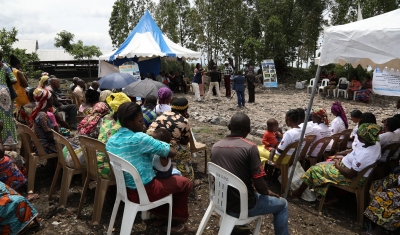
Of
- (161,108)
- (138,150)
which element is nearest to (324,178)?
(138,150)

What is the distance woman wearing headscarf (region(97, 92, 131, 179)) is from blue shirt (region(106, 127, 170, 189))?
1.83ft

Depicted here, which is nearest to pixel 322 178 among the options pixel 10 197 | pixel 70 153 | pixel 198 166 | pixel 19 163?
pixel 198 166

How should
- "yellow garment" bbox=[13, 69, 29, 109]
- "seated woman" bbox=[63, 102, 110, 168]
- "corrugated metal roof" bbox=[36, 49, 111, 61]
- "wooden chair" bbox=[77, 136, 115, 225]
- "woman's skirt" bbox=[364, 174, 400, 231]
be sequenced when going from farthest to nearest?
"corrugated metal roof" bbox=[36, 49, 111, 61] → "yellow garment" bbox=[13, 69, 29, 109] → "seated woman" bbox=[63, 102, 110, 168] → "wooden chair" bbox=[77, 136, 115, 225] → "woman's skirt" bbox=[364, 174, 400, 231]

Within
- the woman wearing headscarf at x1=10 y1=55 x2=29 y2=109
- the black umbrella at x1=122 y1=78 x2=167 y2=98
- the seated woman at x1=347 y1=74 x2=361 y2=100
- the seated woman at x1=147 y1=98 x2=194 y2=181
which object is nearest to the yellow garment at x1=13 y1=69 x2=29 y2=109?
the woman wearing headscarf at x1=10 y1=55 x2=29 y2=109

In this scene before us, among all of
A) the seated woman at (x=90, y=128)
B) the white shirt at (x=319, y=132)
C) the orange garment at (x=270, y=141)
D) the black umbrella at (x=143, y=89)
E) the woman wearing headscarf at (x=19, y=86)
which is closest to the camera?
the seated woman at (x=90, y=128)

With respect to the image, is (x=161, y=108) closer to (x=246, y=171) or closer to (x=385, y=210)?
(x=246, y=171)

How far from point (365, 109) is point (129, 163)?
11.8 metres

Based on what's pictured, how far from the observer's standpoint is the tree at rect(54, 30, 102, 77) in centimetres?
2407

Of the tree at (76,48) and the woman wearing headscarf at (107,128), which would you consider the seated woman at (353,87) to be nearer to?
the woman wearing headscarf at (107,128)

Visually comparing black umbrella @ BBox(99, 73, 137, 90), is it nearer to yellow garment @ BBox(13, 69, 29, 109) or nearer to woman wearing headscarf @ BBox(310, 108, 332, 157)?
yellow garment @ BBox(13, 69, 29, 109)

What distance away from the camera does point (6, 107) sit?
484 cm

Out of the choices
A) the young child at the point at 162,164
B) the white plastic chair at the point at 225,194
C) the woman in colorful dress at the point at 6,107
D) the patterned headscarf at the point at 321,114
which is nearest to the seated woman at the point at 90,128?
the young child at the point at 162,164

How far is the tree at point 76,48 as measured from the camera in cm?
2407

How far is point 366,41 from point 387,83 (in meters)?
6.75
